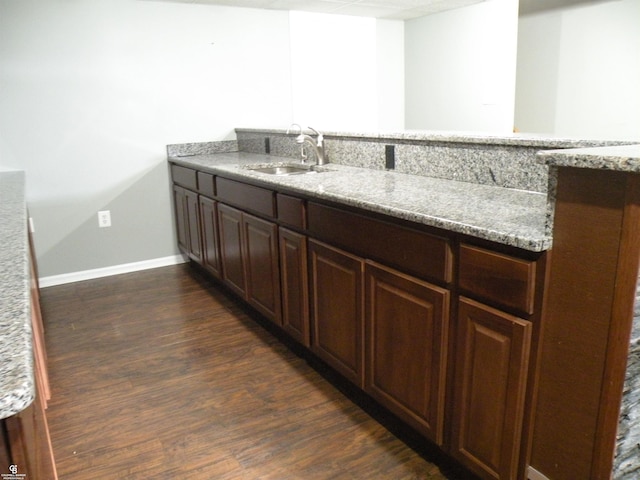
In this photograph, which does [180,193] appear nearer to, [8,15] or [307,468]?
[8,15]

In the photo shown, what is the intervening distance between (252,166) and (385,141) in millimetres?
912

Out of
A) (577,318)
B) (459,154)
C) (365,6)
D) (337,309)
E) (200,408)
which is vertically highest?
(365,6)

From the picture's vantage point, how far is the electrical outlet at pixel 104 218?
3754 millimetres

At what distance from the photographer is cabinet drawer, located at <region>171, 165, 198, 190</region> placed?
3.45 metres

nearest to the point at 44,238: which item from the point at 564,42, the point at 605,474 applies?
the point at 605,474

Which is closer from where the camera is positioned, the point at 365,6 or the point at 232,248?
the point at 232,248

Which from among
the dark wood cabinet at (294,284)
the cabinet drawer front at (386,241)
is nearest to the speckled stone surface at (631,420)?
the cabinet drawer front at (386,241)

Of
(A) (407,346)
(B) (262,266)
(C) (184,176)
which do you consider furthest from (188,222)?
(A) (407,346)

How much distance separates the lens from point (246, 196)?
8.84ft

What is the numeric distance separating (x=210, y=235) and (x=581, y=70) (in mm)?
3494

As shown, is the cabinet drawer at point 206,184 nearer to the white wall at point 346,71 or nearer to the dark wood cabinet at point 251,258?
the dark wood cabinet at point 251,258

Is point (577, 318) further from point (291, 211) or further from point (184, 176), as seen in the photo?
point (184, 176)

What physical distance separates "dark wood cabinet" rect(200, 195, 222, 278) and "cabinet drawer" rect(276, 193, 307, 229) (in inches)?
35.0

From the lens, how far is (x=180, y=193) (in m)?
3.78
